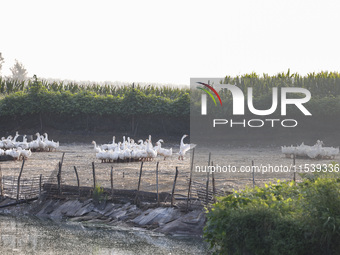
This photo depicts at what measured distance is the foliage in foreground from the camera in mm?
8211

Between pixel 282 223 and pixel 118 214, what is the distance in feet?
25.8

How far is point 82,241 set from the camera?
1428 cm

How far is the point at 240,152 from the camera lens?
29.7 m

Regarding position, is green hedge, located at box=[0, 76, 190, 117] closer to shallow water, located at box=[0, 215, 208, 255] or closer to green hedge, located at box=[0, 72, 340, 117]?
green hedge, located at box=[0, 72, 340, 117]

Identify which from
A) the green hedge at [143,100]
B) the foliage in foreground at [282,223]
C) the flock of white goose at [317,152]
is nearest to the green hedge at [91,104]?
the green hedge at [143,100]

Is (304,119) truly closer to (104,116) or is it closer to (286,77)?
(286,77)

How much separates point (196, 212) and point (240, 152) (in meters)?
15.7

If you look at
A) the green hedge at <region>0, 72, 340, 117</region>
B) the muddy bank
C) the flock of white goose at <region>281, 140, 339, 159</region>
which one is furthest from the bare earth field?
the green hedge at <region>0, 72, 340, 117</region>

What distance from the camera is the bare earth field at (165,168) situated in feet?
62.0

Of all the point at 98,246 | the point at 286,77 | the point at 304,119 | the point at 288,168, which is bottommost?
the point at 98,246

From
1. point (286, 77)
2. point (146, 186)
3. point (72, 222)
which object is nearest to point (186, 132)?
point (286, 77)

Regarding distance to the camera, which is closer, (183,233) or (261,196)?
(261,196)

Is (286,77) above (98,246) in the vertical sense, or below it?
above

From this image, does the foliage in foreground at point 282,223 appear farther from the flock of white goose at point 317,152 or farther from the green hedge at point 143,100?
the green hedge at point 143,100
